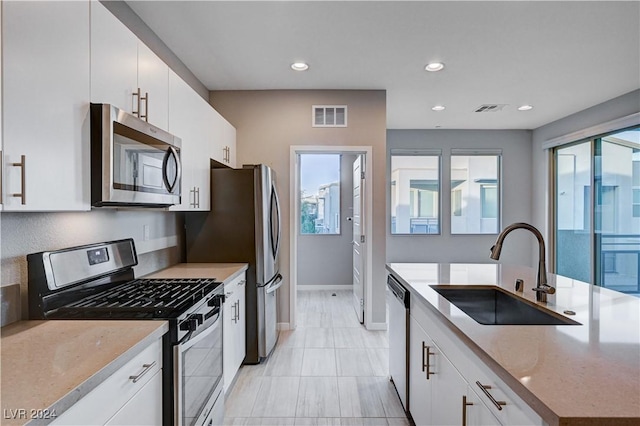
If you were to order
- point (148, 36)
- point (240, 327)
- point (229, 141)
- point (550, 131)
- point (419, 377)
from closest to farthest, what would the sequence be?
1. point (419, 377)
2. point (148, 36)
3. point (240, 327)
4. point (229, 141)
5. point (550, 131)

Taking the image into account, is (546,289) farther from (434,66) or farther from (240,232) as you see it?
(434,66)

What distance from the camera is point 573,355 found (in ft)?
3.42

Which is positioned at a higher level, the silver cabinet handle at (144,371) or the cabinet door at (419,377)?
the silver cabinet handle at (144,371)

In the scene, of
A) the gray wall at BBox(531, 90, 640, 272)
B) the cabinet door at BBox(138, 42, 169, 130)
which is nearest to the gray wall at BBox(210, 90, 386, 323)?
the cabinet door at BBox(138, 42, 169, 130)

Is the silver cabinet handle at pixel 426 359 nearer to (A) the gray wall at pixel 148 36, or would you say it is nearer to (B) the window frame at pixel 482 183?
(A) the gray wall at pixel 148 36

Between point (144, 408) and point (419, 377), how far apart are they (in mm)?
1395

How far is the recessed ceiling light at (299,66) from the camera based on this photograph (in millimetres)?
3274

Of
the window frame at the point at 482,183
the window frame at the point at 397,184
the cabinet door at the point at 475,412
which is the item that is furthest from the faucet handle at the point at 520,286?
the window frame at the point at 482,183

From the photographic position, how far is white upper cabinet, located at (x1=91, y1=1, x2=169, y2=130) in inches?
59.7

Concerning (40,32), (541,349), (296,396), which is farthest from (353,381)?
(40,32)

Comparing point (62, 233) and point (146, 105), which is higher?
point (146, 105)

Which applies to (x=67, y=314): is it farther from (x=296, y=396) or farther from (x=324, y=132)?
(x=324, y=132)

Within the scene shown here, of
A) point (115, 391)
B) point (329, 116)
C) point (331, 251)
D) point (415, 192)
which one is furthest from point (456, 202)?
point (115, 391)

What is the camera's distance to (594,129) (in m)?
4.61
